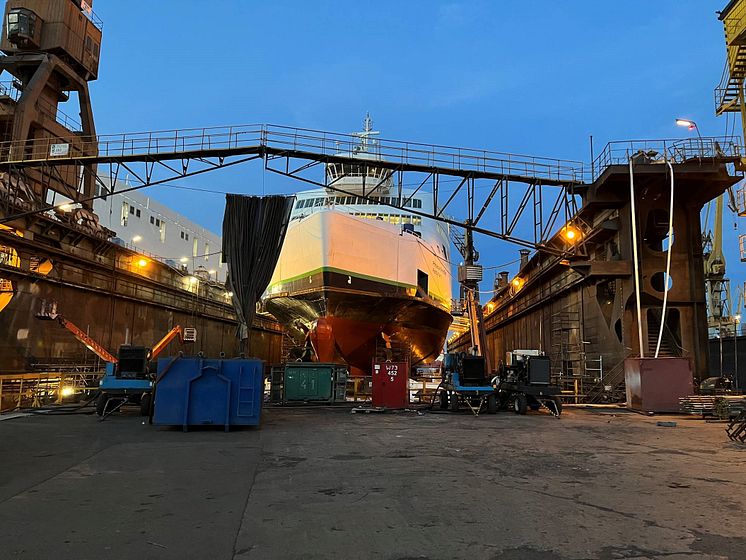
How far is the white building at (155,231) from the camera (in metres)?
Result: 38.3

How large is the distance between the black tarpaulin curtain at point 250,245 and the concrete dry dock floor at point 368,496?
401cm

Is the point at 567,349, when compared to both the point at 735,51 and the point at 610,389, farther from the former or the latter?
the point at 735,51

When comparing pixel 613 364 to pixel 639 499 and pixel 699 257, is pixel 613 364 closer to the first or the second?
pixel 699 257

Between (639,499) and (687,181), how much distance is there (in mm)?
15099

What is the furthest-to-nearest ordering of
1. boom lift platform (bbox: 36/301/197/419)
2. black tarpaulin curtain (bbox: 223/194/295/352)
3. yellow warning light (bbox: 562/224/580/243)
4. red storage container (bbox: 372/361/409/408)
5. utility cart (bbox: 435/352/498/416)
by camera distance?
1. yellow warning light (bbox: 562/224/580/243)
2. red storage container (bbox: 372/361/409/408)
3. utility cart (bbox: 435/352/498/416)
4. black tarpaulin curtain (bbox: 223/194/295/352)
5. boom lift platform (bbox: 36/301/197/419)

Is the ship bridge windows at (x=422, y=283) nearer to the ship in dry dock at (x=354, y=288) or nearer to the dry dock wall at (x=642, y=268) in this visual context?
the ship in dry dock at (x=354, y=288)

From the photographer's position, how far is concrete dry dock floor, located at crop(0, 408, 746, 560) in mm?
3777

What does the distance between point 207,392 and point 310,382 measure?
641 cm

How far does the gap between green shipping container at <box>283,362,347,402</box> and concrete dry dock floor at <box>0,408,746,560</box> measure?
6.63 m

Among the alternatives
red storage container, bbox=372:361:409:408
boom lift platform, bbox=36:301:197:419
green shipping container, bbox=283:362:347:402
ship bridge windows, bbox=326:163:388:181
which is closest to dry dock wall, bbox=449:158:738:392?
red storage container, bbox=372:361:409:408

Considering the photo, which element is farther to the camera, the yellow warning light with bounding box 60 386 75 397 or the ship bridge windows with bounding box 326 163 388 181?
the ship bridge windows with bounding box 326 163 388 181

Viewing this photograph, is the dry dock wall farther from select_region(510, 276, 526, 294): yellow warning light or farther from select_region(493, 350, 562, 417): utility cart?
select_region(510, 276, 526, 294): yellow warning light

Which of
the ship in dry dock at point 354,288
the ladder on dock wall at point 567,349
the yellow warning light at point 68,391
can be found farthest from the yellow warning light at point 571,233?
the yellow warning light at point 68,391

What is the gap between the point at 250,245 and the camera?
44.4 ft
